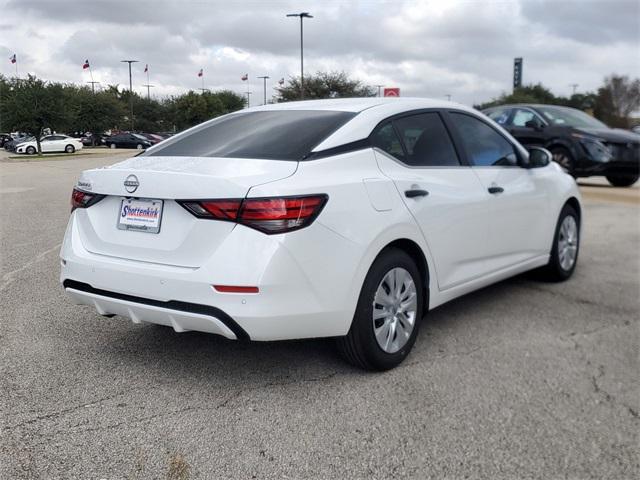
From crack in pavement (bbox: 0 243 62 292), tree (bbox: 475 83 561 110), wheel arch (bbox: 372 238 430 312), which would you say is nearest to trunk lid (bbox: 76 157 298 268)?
wheel arch (bbox: 372 238 430 312)

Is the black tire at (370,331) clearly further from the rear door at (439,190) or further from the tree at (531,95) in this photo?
the tree at (531,95)

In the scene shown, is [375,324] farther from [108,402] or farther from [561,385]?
[108,402]

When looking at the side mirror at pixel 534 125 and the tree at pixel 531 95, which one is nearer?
the side mirror at pixel 534 125

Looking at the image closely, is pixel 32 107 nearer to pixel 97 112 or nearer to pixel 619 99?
pixel 97 112

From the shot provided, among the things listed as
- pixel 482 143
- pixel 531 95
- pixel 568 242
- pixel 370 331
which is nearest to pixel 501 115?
pixel 568 242

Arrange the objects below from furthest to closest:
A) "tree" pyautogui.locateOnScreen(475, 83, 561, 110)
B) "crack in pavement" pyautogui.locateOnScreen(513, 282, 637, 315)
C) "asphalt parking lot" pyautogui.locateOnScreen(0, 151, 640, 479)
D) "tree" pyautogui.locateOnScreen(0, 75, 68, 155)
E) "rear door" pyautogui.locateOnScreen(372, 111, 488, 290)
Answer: "tree" pyautogui.locateOnScreen(475, 83, 561, 110)
"tree" pyautogui.locateOnScreen(0, 75, 68, 155)
"crack in pavement" pyautogui.locateOnScreen(513, 282, 637, 315)
"rear door" pyautogui.locateOnScreen(372, 111, 488, 290)
"asphalt parking lot" pyautogui.locateOnScreen(0, 151, 640, 479)

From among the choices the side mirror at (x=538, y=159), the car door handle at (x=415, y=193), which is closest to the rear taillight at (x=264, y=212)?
the car door handle at (x=415, y=193)

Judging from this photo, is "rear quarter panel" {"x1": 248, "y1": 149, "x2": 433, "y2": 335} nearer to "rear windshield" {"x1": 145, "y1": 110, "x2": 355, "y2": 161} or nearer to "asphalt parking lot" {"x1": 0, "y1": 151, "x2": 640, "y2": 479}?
"rear windshield" {"x1": 145, "y1": 110, "x2": 355, "y2": 161}

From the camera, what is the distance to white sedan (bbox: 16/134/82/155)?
140ft

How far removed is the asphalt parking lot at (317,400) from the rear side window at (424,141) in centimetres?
121

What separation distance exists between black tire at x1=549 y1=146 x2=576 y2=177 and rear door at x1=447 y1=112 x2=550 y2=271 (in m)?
7.85

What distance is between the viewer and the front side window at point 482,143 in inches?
186

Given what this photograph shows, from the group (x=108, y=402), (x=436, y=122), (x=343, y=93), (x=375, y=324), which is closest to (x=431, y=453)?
(x=375, y=324)

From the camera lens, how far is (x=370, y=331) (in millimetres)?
3562
